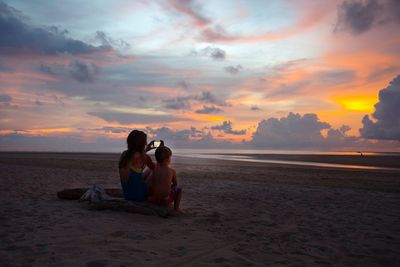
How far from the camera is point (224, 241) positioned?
5875 mm

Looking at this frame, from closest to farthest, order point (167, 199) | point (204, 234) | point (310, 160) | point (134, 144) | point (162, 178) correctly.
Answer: point (204, 234) < point (134, 144) < point (162, 178) < point (167, 199) < point (310, 160)

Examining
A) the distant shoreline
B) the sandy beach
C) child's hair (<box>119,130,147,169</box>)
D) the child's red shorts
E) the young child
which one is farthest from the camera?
the distant shoreline

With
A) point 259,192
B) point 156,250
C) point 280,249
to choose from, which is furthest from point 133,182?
point 259,192

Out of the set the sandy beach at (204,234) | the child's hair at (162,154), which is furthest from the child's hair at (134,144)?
the sandy beach at (204,234)

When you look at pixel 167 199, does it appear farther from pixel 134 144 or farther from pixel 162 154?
pixel 134 144

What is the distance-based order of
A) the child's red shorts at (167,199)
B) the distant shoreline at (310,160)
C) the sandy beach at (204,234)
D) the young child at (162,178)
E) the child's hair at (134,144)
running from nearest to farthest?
the sandy beach at (204,234)
the child's hair at (134,144)
the young child at (162,178)
the child's red shorts at (167,199)
the distant shoreline at (310,160)

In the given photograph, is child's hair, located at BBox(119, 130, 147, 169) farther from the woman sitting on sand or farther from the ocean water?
the ocean water

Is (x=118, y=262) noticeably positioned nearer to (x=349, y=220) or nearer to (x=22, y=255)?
(x=22, y=255)

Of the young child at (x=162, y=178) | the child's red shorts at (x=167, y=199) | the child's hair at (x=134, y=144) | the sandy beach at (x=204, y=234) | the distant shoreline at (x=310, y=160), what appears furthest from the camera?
the distant shoreline at (x=310, y=160)

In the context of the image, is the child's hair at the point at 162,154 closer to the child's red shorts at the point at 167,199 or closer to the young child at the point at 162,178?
the young child at the point at 162,178

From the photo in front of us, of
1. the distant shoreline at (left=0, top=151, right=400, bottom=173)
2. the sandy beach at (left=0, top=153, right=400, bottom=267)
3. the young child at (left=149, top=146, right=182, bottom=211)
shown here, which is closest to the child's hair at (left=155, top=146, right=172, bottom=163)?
the young child at (left=149, top=146, right=182, bottom=211)

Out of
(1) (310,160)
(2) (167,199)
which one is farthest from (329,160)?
(2) (167,199)

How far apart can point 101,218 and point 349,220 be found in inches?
232

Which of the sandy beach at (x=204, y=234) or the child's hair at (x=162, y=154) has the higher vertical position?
the child's hair at (x=162, y=154)
